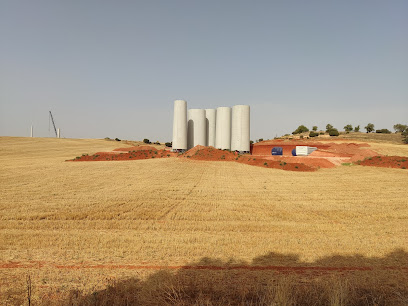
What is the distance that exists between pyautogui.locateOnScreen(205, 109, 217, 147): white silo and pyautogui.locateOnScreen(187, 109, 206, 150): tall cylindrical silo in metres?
2.09

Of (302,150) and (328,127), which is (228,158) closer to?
(302,150)

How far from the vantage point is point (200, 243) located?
30.7ft

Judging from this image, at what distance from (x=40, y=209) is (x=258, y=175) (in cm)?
1840

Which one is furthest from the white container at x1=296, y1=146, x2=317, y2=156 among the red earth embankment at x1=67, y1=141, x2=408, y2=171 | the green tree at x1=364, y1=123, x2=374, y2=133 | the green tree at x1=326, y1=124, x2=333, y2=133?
the green tree at x1=364, y1=123, x2=374, y2=133

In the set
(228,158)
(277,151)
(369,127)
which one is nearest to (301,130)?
(369,127)

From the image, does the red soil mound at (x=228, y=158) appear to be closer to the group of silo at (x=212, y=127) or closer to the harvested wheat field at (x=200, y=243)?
the group of silo at (x=212, y=127)

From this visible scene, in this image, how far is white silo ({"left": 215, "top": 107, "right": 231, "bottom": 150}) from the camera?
162 ft

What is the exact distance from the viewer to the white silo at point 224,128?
162ft

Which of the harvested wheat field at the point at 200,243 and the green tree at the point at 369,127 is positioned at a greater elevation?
the green tree at the point at 369,127

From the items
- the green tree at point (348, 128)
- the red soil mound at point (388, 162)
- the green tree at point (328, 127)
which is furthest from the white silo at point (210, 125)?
the green tree at point (348, 128)

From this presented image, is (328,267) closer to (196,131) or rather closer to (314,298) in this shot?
(314,298)

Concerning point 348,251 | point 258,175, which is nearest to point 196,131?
point 258,175

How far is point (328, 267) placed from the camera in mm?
7613

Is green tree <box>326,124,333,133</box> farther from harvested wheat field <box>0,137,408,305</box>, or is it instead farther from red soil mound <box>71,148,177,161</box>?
harvested wheat field <box>0,137,408,305</box>
